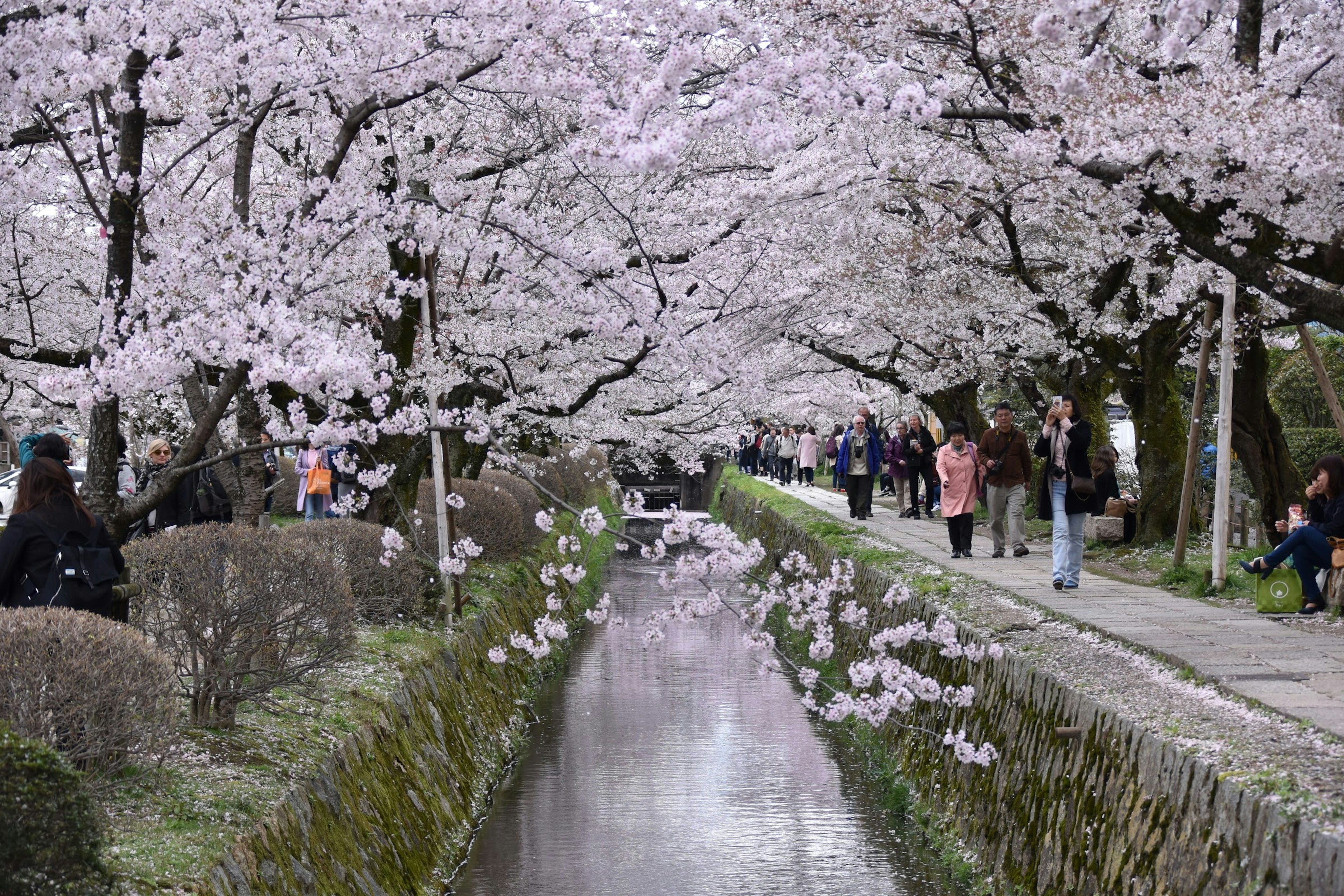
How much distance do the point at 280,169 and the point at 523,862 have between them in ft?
21.9

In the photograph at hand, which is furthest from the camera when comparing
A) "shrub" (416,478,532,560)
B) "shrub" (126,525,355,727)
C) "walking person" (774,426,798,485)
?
"walking person" (774,426,798,485)

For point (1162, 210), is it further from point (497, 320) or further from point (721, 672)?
point (721, 672)

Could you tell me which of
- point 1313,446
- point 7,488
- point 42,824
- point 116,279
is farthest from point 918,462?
point 7,488

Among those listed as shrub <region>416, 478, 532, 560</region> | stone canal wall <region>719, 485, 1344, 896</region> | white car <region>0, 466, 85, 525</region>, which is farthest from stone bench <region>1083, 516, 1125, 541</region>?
white car <region>0, 466, 85, 525</region>

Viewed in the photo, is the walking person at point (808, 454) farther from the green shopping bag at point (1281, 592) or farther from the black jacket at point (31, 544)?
the black jacket at point (31, 544)

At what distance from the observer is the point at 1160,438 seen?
13.5 meters

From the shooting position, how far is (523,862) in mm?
8023

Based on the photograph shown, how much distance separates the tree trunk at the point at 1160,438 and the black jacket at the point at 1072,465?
339 centimetres

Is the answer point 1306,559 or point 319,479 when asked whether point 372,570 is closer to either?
point 319,479

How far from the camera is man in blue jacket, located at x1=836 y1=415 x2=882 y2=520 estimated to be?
61.0ft

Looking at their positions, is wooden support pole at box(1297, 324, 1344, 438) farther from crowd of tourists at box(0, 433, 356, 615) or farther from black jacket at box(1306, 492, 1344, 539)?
crowd of tourists at box(0, 433, 356, 615)

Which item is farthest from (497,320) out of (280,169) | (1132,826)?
(1132,826)

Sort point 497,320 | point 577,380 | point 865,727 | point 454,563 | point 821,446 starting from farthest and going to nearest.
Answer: point 821,446 < point 577,380 < point 497,320 < point 865,727 < point 454,563

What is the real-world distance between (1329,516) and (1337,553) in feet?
0.84
